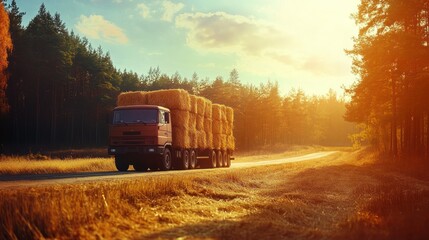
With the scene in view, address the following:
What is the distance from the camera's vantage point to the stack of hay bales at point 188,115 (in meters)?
28.1

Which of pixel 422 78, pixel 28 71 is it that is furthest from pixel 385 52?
pixel 28 71

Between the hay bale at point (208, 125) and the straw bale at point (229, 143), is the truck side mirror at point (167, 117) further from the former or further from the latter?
the straw bale at point (229, 143)

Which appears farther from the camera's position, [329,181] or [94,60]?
[94,60]

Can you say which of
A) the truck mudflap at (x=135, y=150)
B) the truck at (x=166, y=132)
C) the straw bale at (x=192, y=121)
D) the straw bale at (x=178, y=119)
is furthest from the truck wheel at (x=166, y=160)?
the straw bale at (x=192, y=121)

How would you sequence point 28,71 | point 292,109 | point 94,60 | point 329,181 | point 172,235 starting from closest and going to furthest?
point 172,235 → point 329,181 → point 28,71 → point 94,60 → point 292,109

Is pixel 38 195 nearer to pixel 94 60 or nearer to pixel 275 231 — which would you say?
pixel 275 231

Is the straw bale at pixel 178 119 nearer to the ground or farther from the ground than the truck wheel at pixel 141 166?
farther from the ground

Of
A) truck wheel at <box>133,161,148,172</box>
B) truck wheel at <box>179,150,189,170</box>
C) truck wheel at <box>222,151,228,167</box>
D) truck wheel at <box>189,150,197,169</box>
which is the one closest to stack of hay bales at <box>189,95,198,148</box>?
truck wheel at <box>189,150,197,169</box>

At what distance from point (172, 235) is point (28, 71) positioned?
2507 inches

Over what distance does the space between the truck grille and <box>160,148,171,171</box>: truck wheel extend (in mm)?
1281

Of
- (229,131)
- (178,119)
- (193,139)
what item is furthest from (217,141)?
(178,119)

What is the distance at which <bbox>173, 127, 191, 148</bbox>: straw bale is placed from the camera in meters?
27.6

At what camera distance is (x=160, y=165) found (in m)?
25.7

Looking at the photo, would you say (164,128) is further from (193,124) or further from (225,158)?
(225,158)
